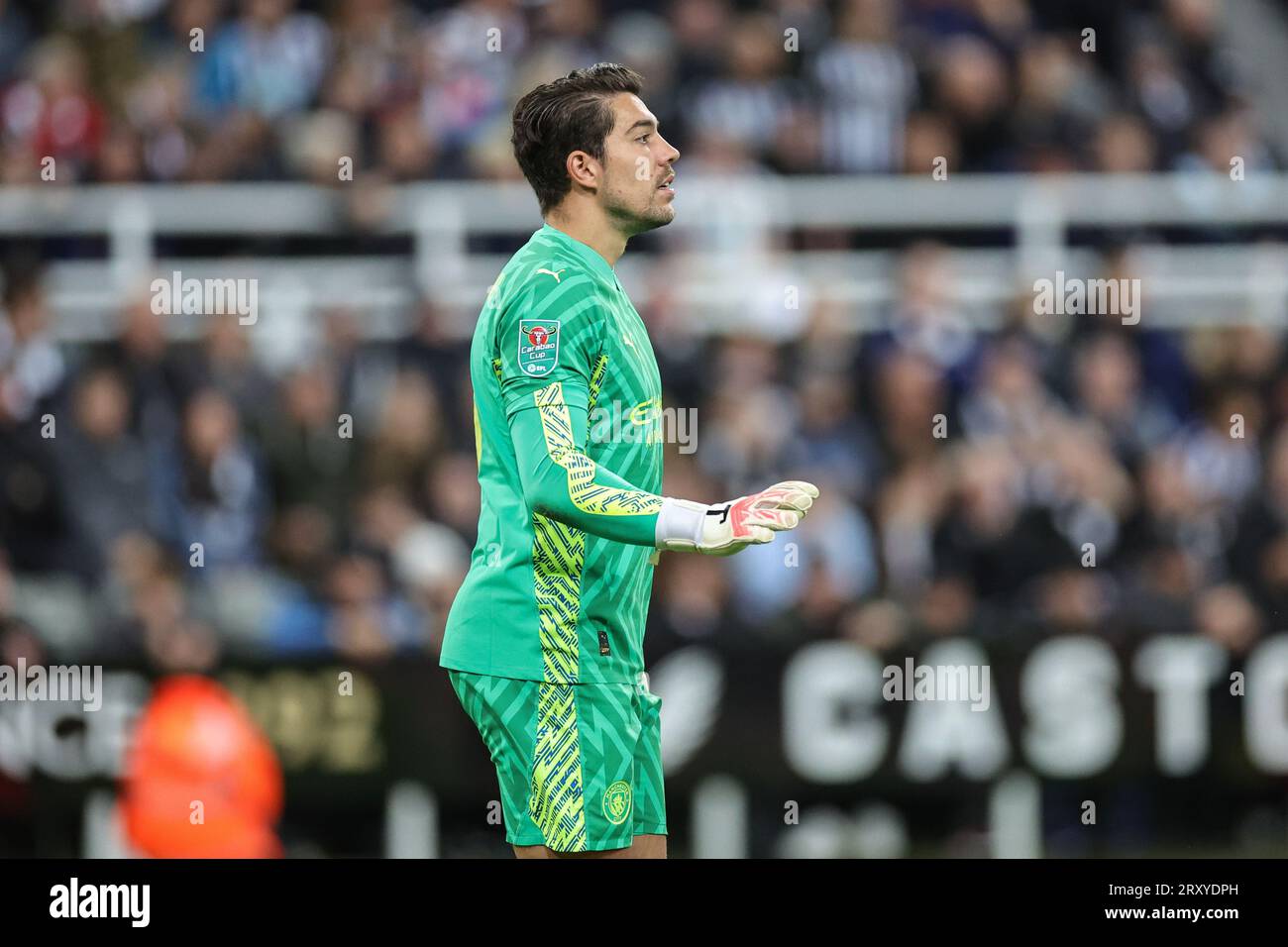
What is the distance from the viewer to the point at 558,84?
4.45 metres

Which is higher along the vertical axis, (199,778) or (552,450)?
(552,450)

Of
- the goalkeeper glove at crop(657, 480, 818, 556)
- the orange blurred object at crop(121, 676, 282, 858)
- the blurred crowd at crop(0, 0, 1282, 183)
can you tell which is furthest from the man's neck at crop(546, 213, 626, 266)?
the blurred crowd at crop(0, 0, 1282, 183)

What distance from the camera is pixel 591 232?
174 inches

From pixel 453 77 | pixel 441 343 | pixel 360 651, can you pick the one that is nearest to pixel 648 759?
pixel 360 651

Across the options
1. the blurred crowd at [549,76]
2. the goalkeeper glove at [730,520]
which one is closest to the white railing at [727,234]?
the blurred crowd at [549,76]

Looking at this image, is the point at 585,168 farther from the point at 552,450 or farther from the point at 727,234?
the point at 727,234

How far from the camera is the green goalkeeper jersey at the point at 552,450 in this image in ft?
13.6

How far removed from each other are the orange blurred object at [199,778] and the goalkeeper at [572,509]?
3.75 m

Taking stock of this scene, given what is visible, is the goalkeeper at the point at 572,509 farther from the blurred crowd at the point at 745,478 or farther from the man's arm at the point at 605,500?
the blurred crowd at the point at 745,478

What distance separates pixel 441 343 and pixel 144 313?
1.40 m

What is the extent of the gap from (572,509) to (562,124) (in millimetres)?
910

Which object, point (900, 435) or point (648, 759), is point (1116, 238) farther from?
point (648, 759)

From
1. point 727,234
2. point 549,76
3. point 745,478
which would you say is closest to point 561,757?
point 745,478

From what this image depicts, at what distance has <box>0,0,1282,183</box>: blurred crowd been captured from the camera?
1009 centimetres
